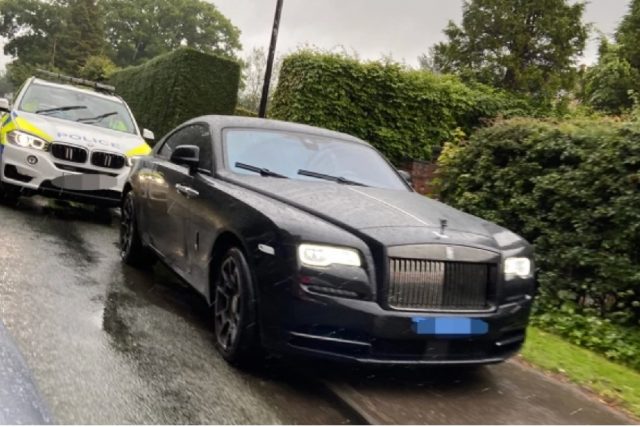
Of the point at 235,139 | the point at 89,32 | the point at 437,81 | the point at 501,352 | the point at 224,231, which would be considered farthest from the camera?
the point at 89,32

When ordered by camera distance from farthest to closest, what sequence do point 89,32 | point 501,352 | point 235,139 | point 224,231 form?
point 89,32 < point 235,139 < point 224,231 < point 501,352

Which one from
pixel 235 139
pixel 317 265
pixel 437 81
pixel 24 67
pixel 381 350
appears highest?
pixel 24 67

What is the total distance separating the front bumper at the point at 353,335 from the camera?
3.40 m

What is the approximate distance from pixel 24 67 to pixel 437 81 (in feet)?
256

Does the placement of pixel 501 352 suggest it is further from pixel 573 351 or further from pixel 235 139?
pixel 235 139

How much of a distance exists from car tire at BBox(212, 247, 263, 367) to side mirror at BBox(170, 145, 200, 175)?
1.00 m

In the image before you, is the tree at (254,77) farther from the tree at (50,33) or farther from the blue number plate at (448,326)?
the tree at (50,33)

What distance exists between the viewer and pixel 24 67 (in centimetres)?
8000

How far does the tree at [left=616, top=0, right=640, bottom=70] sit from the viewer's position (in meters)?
25.5

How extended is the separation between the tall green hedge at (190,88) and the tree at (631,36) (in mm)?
16195

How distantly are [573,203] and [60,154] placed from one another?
232 inches

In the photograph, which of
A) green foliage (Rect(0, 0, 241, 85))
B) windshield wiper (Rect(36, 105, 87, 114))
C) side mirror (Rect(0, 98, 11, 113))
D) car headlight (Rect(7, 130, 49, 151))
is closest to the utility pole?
windshield wiper (Rect(36, 105, 87, 114))

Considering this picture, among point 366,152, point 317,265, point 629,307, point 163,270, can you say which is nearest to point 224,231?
point 317,265

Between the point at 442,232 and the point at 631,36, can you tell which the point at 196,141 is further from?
the point at 631,36
